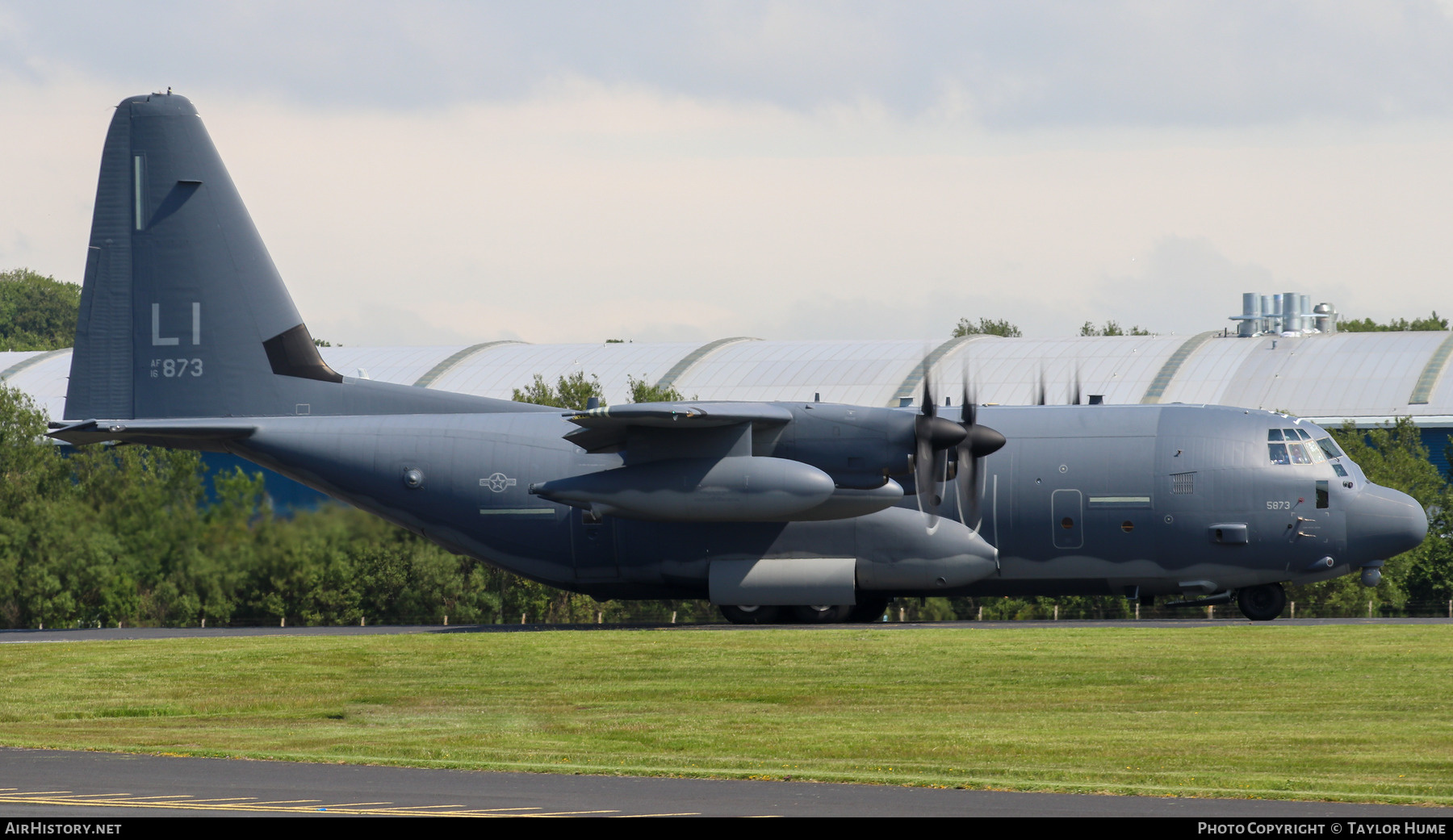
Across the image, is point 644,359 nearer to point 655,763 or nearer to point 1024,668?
point 1024,668

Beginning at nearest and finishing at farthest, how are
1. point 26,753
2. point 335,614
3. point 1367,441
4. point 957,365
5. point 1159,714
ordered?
point 26,753 < point 1159,714 < point 335,614 < point 1367,441 < point 957,365

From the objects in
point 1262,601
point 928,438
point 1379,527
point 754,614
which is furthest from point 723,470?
point 1379,527

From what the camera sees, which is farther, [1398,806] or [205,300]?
[205,300]

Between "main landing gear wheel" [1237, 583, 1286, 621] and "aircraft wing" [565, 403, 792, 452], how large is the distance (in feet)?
33.8

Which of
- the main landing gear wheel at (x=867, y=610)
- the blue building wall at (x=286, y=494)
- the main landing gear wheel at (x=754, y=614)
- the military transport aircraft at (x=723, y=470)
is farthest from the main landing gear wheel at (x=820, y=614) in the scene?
the blue building wall at (x=286, y=494)

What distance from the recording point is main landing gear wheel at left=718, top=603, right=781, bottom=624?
33.3 m

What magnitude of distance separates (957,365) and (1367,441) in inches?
600

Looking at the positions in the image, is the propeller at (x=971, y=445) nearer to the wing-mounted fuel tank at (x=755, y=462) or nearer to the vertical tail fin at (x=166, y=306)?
the wing-mounted fuel tank at (x=755, y=462)

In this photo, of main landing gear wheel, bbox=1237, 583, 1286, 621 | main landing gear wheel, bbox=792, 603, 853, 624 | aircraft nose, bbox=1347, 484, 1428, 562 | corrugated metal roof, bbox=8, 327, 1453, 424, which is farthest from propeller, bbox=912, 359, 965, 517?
corrugated metal roof, bbox=8, 327, 1453, 424

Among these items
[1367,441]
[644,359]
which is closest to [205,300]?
[644,359]

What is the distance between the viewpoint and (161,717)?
2278 cm

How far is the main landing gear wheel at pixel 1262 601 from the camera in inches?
1296

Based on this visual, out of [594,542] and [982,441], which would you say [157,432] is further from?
[982,441]

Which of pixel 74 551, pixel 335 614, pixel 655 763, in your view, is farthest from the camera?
pixel 335 614
